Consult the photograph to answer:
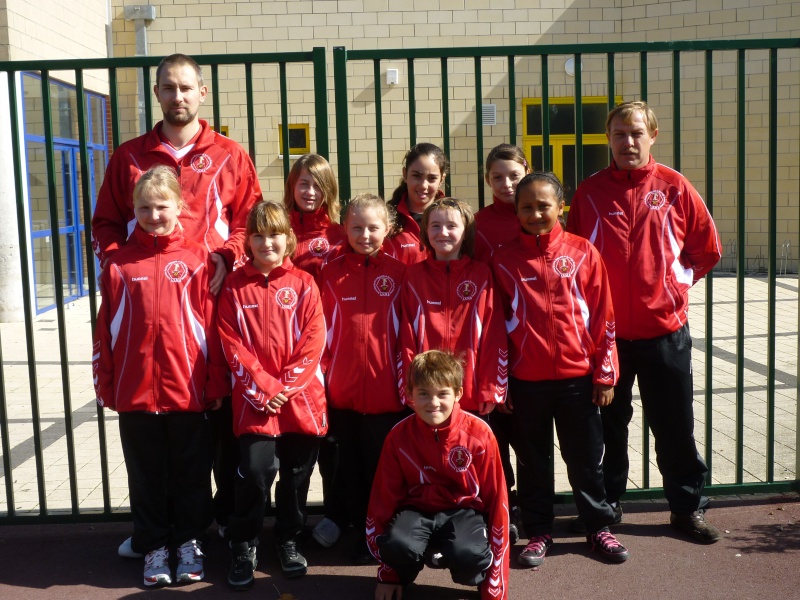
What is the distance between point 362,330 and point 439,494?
2.56 ft

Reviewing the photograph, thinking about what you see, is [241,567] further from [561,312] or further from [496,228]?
[496,228]

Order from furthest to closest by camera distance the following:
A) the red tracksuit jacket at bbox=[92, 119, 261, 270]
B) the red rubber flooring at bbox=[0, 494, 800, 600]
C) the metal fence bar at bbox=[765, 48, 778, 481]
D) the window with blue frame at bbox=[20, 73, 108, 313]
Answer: the window with blue frame at bbox=[20, 73, 108, 313] < the metal fence bar at bbox=[765, 48, 778, 481] < the red tracksuit jacket at bbox=[92, 119, 261, 270] < the red rubber flooring at bbox=[0, 494, 800, 600]

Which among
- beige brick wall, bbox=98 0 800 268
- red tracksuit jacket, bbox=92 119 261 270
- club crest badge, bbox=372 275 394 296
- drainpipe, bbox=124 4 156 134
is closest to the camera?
club crest badge, bbox=372 275 394 296

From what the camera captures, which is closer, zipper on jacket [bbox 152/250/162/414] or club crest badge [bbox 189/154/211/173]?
zipper on jacket [bbox 152/250/162/414]

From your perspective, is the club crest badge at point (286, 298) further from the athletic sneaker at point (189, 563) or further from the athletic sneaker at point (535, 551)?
the athletic sneaker at point (535, 551)

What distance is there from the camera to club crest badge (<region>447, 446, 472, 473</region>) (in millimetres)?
3551

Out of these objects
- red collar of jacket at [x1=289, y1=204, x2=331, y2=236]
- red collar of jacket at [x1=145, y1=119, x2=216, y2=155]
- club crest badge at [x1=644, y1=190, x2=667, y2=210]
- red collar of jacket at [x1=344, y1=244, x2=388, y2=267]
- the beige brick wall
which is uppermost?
the beige brick wall

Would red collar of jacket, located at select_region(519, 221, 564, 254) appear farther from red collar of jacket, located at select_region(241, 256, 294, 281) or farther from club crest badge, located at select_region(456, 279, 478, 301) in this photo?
red collar of jacket, located at select_region(241, 256, 294, 281)

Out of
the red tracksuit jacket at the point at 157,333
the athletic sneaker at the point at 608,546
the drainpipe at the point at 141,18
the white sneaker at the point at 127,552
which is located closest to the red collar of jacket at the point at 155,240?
the red tracksuit jacket at the point at 157,333

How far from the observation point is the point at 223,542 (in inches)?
165

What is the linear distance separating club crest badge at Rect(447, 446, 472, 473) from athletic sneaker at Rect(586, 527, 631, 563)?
0.85 meters

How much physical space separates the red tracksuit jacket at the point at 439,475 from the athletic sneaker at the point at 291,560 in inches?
14.9

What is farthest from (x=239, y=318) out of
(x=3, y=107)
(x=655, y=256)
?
(x=3, y=107)

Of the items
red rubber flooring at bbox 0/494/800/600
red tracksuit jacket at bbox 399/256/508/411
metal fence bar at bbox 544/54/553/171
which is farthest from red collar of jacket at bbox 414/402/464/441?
metal fence bar at bbox 544/54/553/171
